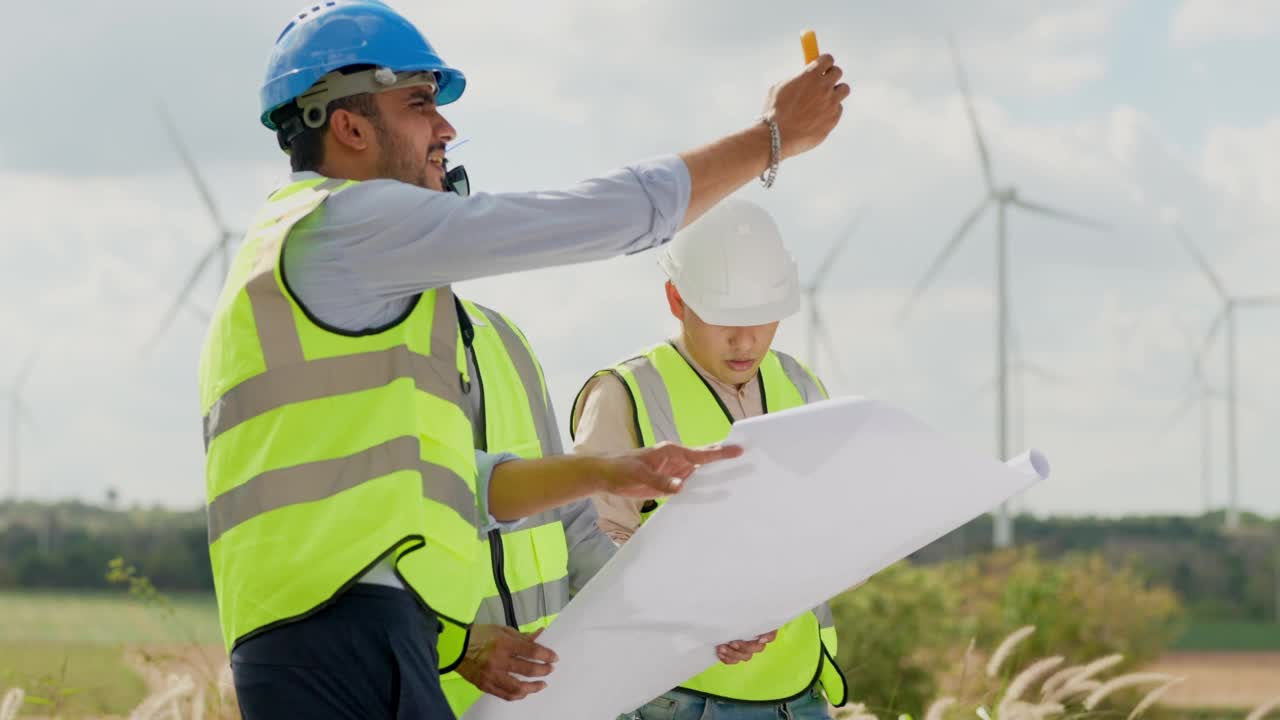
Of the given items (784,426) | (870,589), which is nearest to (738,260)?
(784,426)

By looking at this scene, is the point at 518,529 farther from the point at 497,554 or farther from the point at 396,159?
the point at 396,159

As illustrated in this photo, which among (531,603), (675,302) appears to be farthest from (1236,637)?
(531,603)

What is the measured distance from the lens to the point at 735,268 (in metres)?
5.59

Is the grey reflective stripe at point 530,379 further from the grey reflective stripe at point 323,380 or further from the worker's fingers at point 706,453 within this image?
the worker's fingers at point 706,453

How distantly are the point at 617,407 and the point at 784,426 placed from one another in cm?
211

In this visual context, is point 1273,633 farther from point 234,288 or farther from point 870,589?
point 234,288

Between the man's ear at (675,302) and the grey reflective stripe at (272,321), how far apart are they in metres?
2.49

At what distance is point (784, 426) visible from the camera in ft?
10.9

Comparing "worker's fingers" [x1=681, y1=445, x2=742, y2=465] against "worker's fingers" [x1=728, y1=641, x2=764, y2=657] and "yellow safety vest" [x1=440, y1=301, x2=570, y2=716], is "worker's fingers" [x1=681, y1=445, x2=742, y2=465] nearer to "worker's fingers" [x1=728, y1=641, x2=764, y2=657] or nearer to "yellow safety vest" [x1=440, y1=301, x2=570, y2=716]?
"yellow safety vest" [x1=440, y1=301, x2=570, y2=716]

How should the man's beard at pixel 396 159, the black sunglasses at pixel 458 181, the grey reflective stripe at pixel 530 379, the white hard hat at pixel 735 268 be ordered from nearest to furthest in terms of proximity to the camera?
the man's beard at pixel 396 159, the black sunglasses at pixel 458 181, the grey reflective stripe at pixel 530 379, the white hard hat at pixel 735 268

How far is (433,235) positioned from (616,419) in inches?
84.8

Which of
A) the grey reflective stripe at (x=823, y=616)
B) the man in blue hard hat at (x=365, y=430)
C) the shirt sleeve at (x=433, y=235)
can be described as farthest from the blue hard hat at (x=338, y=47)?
the grey reflective stripe at (x=823, y=616)

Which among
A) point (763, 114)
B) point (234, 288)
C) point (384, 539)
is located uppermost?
point (763, 114)

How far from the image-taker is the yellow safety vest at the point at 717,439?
534cm
